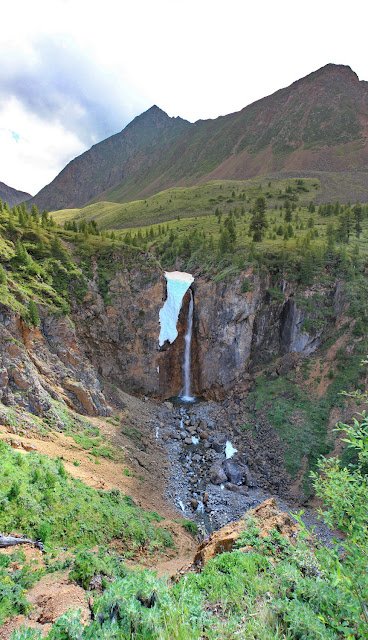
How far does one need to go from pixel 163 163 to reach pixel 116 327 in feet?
626

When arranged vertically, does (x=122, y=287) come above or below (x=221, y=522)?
above

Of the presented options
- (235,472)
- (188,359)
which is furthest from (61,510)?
(188,359)

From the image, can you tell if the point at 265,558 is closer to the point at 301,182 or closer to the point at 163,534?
the point at 163,534

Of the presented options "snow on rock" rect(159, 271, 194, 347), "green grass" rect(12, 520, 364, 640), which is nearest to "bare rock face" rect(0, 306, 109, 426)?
"snow on rock" rect(159, 271, 194, 347)

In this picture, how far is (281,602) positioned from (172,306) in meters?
29.5

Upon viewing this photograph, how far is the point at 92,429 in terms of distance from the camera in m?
20.4

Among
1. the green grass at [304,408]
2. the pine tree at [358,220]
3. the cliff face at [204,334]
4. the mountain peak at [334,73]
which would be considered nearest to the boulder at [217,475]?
the green grass at [304,408]

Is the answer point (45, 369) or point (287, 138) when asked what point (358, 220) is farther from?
point (287, 138)

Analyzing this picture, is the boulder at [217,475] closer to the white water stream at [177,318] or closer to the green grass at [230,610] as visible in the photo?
the white water stream at [177,318]

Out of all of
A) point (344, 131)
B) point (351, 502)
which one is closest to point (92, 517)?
point (351, 502)

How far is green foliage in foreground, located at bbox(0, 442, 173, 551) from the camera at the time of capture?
10.5 meters

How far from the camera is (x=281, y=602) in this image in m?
5.15

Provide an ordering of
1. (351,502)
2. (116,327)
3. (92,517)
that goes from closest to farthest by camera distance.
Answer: (351,502) < (92,517) < (116,327)

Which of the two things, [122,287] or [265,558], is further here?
[122,287]
